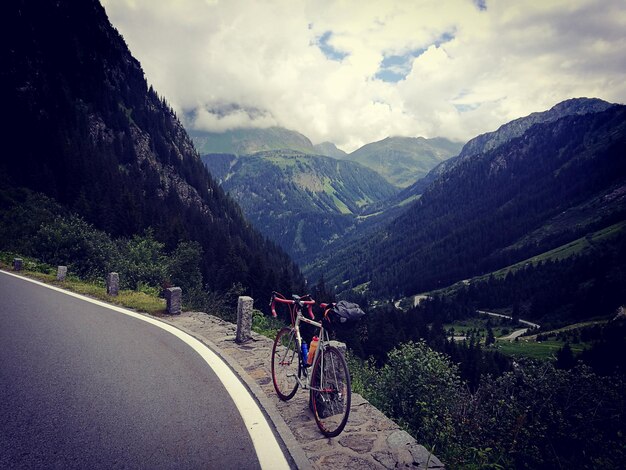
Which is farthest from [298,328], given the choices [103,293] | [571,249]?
[571,249]

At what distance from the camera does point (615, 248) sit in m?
159

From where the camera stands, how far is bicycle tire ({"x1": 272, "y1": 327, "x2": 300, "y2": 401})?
21.0 feet

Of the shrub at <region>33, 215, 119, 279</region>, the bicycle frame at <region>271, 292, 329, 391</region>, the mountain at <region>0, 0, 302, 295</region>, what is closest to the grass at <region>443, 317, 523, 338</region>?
the mountain at <region>0, 0, 302, 295</region>

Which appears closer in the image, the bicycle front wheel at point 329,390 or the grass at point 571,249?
the bicycle front wheel at point 329,390

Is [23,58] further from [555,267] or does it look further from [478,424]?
[555,267]

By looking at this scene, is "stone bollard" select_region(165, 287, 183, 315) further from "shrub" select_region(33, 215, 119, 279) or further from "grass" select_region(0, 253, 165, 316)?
"shrub" select_region(33, 215, 119, 279)

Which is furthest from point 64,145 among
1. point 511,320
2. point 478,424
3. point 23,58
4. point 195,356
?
point 511,320

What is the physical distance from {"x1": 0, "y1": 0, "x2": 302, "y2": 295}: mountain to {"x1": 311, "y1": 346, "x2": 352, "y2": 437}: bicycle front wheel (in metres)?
58.9

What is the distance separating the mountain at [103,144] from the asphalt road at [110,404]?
176ft

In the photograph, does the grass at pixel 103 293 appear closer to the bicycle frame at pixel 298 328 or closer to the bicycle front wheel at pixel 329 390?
the bicycle frame at pixel 298 328

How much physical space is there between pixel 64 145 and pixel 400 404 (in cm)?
9109

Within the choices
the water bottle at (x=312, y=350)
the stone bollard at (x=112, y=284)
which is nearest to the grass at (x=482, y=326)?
the stone bollard at (x=112, y=284)

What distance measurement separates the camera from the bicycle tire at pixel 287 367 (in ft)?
21.0

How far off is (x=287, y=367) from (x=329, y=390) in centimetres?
207
